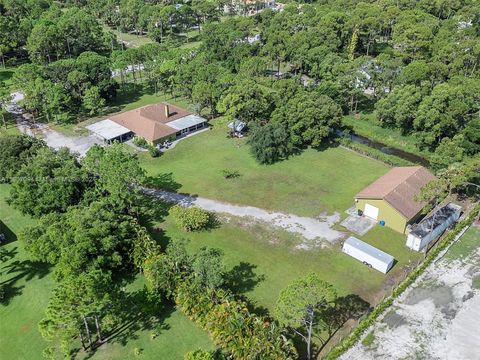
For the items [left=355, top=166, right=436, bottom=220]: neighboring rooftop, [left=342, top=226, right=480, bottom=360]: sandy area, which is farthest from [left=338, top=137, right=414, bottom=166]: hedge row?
[left=342, top=226, right=480, bottom=360]: sandy area

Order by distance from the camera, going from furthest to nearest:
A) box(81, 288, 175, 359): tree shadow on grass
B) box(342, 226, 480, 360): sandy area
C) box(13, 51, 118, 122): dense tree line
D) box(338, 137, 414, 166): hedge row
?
1. box(13, 51, 118, 122): dense tree line
2. box(338, 137, 414, 166): hedge row
3. box(81, 288, 175, 359): tree shadow on grass
4. box(342, 226, 480, 360): sandy area

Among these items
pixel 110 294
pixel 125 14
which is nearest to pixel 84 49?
pixel 125 14

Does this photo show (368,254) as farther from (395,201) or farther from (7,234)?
(7,234)

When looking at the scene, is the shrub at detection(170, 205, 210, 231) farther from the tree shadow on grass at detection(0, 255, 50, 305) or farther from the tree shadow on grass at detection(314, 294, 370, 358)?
the tree shadow on grass at detection(314, 294, 370, 358)

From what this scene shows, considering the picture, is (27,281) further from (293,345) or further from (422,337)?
(422,337)

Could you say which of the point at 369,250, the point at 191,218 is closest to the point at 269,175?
the point at 191,218
